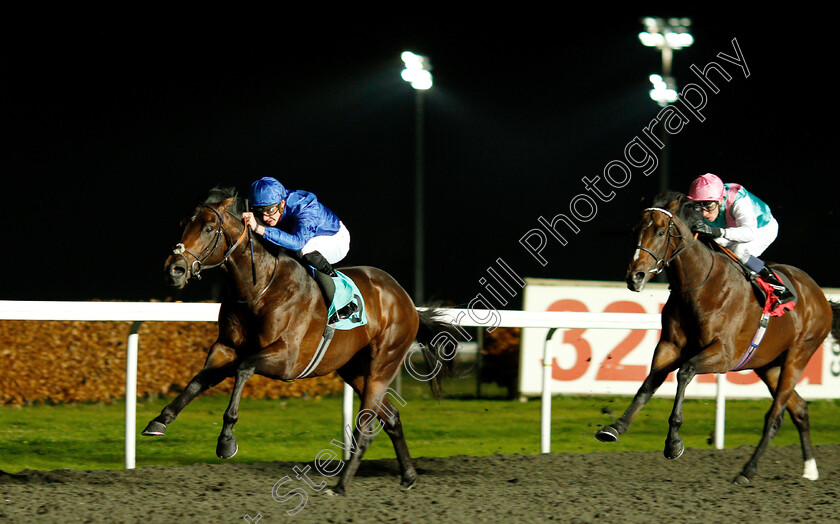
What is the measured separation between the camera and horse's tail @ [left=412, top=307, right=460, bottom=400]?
4.73 meters

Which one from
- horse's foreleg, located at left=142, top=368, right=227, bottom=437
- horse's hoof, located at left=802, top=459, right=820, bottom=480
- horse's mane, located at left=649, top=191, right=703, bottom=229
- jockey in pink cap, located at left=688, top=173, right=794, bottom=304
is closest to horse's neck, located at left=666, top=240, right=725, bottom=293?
horse's mane, located at left=649, top=191, right=703, bottom=229

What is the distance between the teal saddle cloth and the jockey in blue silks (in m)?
0.02

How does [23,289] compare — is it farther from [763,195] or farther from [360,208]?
[763,195]

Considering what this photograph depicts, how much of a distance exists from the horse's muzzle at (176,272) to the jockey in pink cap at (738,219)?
256 cm

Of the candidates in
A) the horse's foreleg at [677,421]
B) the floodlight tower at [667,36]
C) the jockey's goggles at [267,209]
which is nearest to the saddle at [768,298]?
the horse's foreleg at [677,421]

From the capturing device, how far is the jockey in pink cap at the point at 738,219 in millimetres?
4523

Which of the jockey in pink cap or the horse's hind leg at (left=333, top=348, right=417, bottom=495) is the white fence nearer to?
the horse's hind leg at (left=333, top=348, right=417, bottom=495)

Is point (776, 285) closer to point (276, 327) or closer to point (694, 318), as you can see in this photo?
point (694, 318)

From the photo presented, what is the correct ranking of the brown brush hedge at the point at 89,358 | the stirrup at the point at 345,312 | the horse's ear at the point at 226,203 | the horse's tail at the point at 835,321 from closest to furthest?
the horse's ear at the point at 226,203 < the stirrup at the point at 345,312 < the horse's tail at the point at 835,321 < the brown brush hedge at the point at 89,358

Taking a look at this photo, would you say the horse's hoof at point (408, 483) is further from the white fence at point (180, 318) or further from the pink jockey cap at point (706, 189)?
the pink jockey cap at point (706, 189)

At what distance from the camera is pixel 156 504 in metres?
3.40

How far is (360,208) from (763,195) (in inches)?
458

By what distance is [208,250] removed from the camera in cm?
345

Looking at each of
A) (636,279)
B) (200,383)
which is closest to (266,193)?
(200,383)
